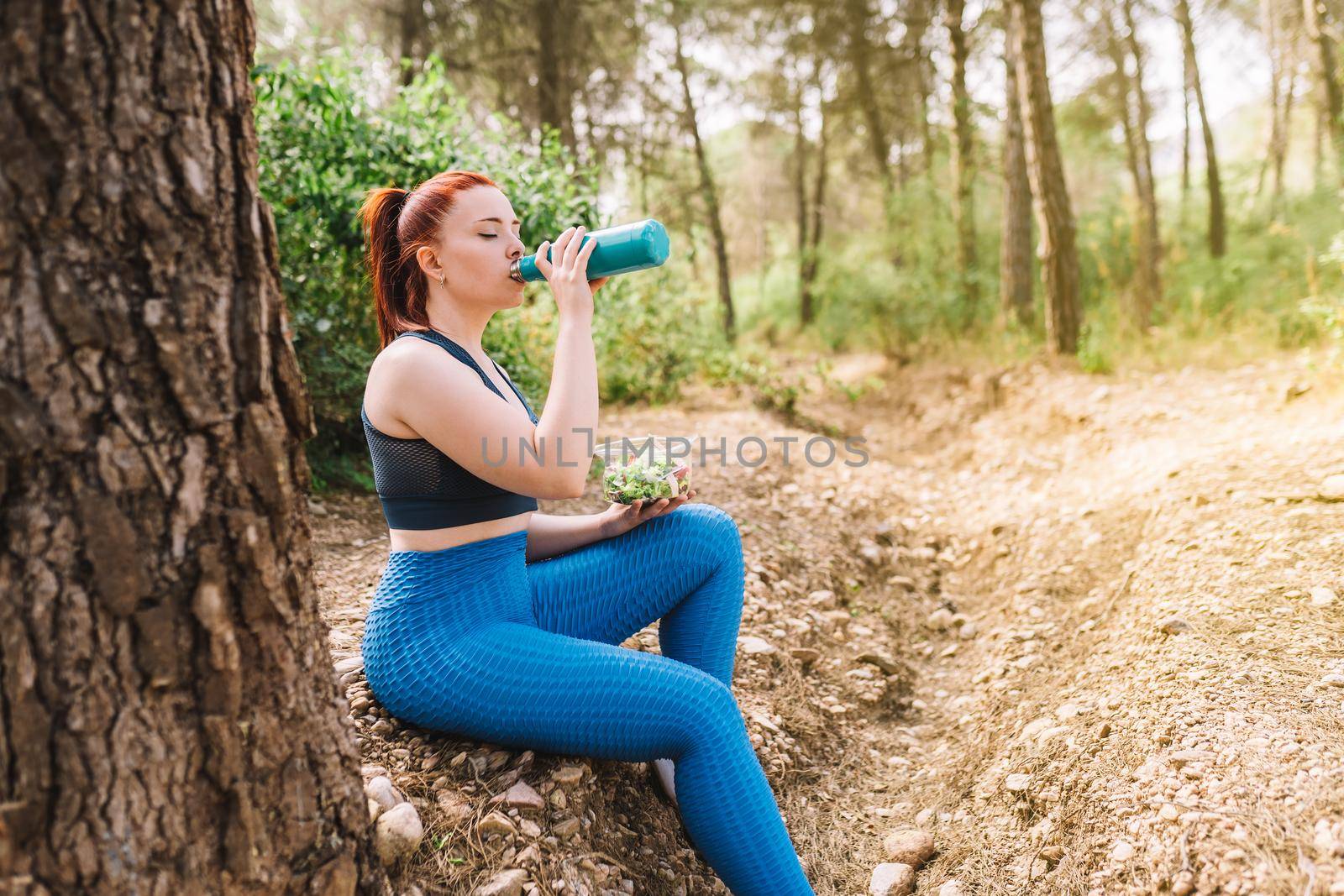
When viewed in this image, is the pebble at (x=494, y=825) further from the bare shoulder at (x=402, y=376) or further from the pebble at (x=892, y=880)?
the pebble at (x=892, y=880)

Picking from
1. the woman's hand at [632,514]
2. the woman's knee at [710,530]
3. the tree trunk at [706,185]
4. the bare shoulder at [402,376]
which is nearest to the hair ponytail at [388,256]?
the bare shoulder at [402,376]

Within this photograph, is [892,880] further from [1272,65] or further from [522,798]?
[1272,65]

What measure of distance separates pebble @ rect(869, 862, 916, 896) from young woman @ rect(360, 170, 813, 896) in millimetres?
364

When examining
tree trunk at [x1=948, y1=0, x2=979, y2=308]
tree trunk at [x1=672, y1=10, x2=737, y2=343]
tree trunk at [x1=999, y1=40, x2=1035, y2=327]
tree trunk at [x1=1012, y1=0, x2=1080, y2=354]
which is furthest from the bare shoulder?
tree trunk at [x1=672, y1=10, x2=737, y2=343]

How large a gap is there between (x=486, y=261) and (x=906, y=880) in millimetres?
1732

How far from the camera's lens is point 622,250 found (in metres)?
1.82

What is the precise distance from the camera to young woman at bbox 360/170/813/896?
1.64 meters

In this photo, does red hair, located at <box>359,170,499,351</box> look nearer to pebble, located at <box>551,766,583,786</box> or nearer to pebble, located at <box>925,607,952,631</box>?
pebble, located at <box>551,766,583,786</box>

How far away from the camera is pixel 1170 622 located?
95.5 inches

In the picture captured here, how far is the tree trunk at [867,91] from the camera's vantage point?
36.7 ft

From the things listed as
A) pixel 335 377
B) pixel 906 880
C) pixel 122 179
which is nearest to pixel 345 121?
pixel 335 377

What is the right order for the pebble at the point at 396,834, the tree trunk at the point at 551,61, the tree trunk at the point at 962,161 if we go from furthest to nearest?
the tree trunk at the point at 962,161, the tree trunk at the point at 551,61, the pebble at the point at 396,834

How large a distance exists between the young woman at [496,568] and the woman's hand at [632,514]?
11cm

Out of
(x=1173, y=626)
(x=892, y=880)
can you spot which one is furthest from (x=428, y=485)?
(x=1173, y=626)
